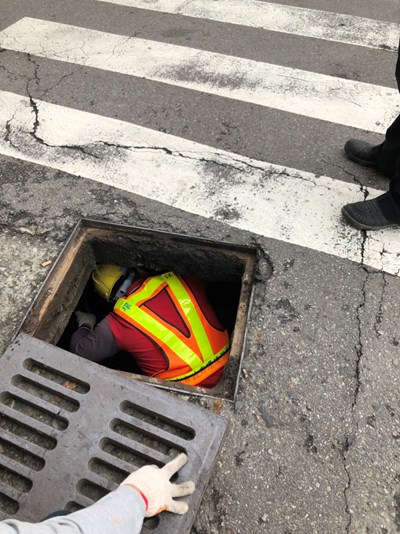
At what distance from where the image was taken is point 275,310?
8.07 ft

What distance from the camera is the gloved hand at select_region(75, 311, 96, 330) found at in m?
3.34

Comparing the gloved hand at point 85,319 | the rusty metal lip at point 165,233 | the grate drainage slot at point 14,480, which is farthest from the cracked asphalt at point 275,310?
the gloved hand at point 85,319

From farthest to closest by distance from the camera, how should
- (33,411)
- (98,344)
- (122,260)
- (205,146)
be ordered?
1. (205,146)
2. (122,260)
3. (98,344)
4. (33,411)

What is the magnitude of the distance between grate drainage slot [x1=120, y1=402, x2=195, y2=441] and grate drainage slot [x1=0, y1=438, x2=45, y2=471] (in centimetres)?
40

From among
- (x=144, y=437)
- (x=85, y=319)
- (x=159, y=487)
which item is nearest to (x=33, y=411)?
(x=144, y=437)

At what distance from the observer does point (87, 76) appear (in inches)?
153

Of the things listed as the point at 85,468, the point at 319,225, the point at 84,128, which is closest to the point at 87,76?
the point at 84,128

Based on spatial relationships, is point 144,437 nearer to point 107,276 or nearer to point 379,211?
point 107,276

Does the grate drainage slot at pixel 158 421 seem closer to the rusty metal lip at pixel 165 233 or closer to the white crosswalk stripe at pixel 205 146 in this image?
the rusty metal lip at pixel 165 233

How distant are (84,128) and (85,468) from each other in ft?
7.96

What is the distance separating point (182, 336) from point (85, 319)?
0.90 metres

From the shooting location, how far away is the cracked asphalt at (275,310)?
1.90m

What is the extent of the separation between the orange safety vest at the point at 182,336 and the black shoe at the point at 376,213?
1103mm

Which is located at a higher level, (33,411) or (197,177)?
(197,177)
